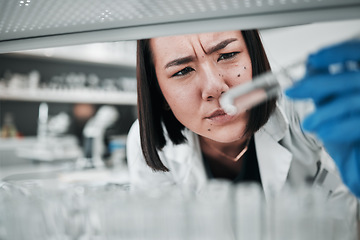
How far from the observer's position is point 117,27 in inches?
21.0

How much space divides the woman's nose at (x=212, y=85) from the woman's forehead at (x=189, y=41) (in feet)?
0.21

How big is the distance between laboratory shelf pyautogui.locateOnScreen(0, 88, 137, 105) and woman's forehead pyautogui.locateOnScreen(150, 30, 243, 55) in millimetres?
2410

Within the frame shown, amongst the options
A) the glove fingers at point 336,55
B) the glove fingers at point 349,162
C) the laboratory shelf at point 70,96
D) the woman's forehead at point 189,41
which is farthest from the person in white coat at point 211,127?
the laboratory shelf at point 70,96

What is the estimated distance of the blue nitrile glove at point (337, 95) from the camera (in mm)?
394

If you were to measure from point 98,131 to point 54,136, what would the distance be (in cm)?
104

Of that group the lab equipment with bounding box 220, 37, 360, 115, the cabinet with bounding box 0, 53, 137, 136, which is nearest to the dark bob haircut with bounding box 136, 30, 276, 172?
the lab equipment with bounding box 220, 37, 360, 115

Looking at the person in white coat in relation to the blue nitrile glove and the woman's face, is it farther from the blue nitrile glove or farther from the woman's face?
the blue nitrile glove

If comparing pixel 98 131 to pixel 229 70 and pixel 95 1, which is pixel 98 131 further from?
pixel 95 1

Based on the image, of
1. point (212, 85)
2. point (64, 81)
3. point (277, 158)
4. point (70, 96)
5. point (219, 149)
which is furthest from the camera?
point (64, 81)

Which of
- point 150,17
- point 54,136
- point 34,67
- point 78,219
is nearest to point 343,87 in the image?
point 150,17

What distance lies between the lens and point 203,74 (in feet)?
2.28

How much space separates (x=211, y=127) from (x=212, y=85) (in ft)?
0.40

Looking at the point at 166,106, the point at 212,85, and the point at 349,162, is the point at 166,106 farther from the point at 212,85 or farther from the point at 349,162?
the point at 349,162

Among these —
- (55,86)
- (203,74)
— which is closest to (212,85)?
(203,74)
